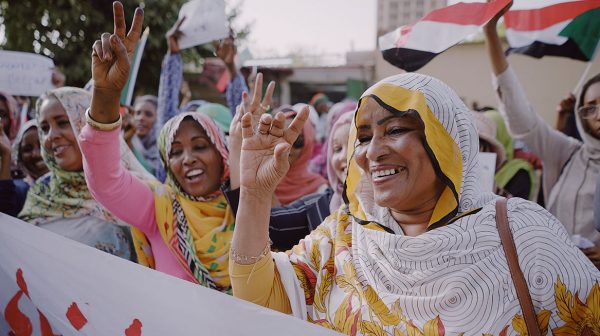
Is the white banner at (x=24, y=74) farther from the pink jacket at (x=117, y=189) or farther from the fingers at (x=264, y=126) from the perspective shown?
the fingers at (x=264, y=126)

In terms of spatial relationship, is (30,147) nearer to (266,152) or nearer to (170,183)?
(170,183)

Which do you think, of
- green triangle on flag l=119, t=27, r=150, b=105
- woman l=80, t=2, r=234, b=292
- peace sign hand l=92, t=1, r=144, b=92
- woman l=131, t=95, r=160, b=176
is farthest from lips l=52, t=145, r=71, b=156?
woman l=131, t=95, r=160, b=176

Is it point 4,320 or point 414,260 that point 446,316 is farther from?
point 4,320

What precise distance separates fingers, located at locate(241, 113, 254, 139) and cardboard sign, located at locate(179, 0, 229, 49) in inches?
82.9

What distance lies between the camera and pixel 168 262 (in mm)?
2076

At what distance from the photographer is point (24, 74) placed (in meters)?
3.80

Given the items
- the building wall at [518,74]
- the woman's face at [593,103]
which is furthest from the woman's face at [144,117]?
the building wall at [518,74]

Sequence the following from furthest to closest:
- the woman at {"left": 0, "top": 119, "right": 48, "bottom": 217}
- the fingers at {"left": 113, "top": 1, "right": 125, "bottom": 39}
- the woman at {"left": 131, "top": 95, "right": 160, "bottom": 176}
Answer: the woman at {"left": 131, "top": 95, "right": 160, "bottom": 176} → the woman at {"left": 0, "top": 119, "right": 48, "bottom": 217} → the fingers at {"left": 113, "top": 1, "right": 125, "bottom": 39}

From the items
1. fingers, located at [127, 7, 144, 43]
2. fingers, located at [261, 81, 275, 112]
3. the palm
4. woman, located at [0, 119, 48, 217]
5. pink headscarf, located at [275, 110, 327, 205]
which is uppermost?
fingers, located at [127, 7, 144, 43]

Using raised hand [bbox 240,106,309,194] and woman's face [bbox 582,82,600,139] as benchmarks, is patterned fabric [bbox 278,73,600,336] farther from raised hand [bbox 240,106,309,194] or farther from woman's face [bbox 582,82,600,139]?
woman's face [bbox 582,82,600,139]

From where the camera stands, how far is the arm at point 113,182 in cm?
175

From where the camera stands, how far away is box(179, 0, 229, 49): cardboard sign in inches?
130

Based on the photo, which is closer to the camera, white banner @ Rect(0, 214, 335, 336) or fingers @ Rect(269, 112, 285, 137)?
Result: white banner @ Rect(0, 214, 335, 336)

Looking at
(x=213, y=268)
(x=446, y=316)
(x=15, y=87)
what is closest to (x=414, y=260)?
(x=446, y=316)
